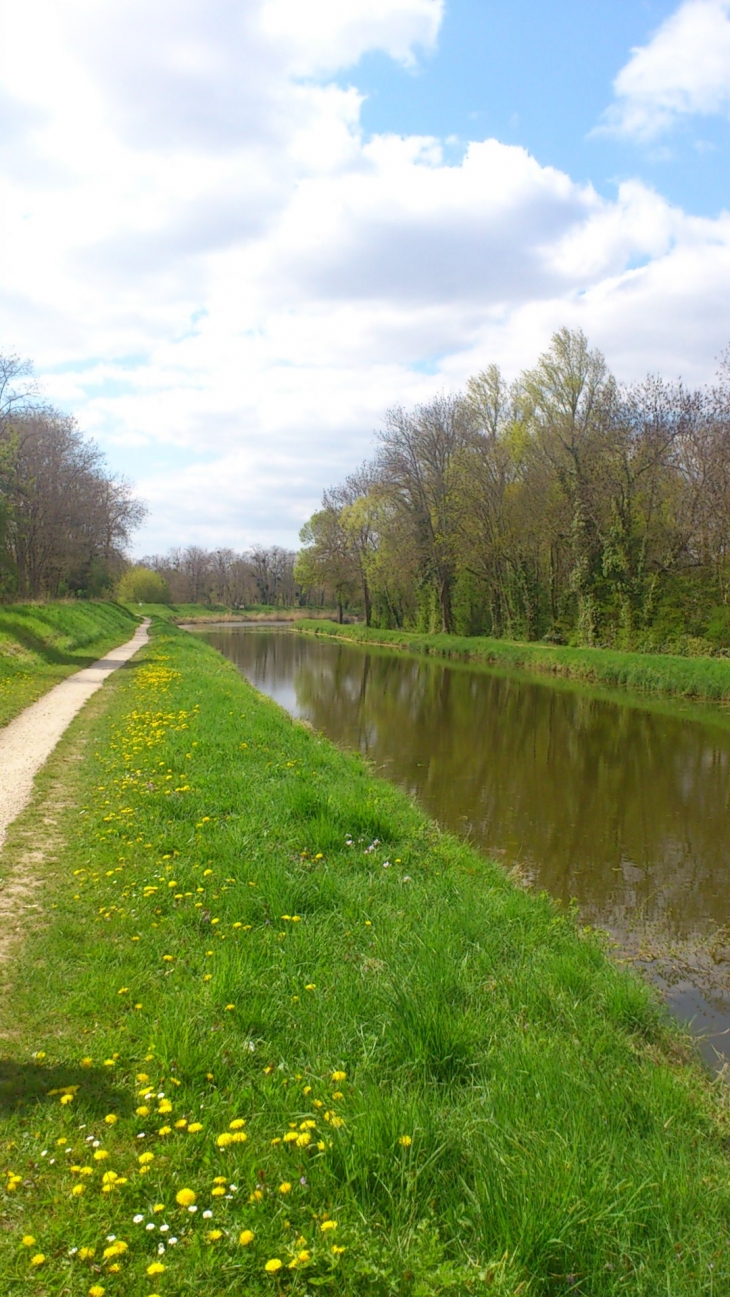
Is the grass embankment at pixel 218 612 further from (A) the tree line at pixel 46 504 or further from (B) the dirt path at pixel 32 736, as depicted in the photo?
(B) the dirt path at pixel 32 736

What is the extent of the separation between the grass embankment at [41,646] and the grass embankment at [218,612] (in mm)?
39431

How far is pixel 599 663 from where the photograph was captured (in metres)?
28.6

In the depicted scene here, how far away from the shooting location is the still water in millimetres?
7270

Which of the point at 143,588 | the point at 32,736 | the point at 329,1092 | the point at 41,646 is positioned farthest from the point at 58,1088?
the point at 143,588

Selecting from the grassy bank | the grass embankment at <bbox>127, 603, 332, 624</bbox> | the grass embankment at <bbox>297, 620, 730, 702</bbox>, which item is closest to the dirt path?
the grassy bank

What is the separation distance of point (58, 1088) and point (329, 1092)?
1.21 m

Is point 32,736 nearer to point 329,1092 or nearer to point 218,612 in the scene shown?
point 329,1092

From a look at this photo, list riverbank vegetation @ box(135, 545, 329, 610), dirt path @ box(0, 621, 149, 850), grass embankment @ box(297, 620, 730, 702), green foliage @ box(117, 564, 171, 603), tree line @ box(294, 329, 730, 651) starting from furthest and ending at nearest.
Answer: riverbank vegetation @ box(135, 545, 329, 610) < green foliage @ box(117, 564, 171, 603) < tree line @ box(294, 329, 730, 651) < grass embankment @ box(297, 620, 730, 702) < dirt path @ box(0, 621, 149, 850)

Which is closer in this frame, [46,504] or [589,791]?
[589,791]

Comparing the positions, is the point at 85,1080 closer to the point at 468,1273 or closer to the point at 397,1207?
the point at 397,1207

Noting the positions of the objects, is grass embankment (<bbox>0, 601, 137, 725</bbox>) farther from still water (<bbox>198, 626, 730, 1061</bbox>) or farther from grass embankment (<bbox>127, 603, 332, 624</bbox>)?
grass embankment (<bbox>127, 603, 332, 624</bbox>)

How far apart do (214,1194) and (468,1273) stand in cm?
94

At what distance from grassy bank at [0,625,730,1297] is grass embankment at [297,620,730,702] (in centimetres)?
1915

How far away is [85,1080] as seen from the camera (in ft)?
11.4
